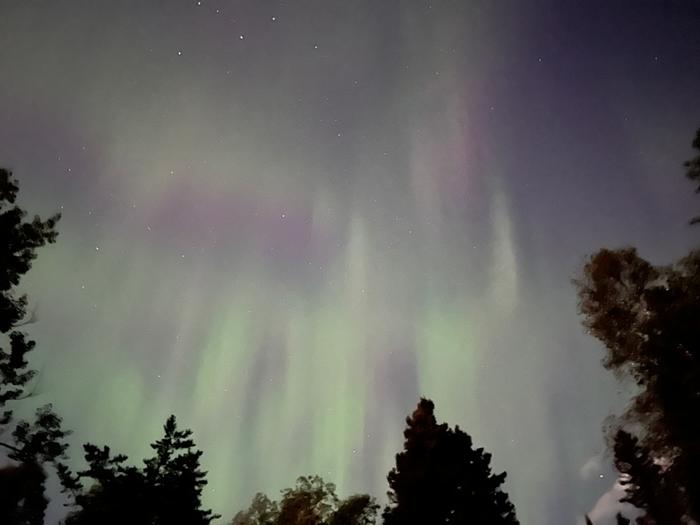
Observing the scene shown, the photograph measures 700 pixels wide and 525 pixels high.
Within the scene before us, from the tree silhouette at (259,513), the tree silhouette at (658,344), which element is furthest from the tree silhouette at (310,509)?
the tree silhouette at (658,344)

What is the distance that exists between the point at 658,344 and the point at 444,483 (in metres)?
13.3

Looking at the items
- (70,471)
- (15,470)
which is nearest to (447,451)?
(70,471)

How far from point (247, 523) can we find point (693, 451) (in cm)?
2798

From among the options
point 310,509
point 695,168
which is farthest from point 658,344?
point 310,509

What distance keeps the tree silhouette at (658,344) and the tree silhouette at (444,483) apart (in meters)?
8.05

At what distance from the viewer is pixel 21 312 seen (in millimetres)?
18578

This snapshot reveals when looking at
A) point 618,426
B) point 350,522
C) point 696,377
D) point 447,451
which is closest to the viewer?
point 696,377

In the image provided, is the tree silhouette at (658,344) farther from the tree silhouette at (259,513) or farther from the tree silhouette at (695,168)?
the tree silhouette at (259,513)

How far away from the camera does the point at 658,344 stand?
19.8 meters

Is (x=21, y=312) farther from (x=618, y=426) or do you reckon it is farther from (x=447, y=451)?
(x=618, y=426)

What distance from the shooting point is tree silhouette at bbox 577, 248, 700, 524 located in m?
18.5

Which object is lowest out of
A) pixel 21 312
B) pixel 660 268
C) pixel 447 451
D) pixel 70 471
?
pixel 70 471

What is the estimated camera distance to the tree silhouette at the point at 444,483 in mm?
20406

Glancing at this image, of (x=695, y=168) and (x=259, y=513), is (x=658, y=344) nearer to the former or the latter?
(x=695, y=168)
